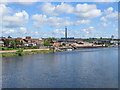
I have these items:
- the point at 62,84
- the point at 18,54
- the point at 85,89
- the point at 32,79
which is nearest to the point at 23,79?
the point at 32,79

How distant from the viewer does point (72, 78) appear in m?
11.5

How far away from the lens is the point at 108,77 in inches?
460

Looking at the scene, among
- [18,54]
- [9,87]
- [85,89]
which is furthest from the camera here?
[18,54]

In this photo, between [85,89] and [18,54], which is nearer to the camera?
[85,89]

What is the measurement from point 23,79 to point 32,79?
2.23 ft

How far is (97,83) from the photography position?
33.8 feet

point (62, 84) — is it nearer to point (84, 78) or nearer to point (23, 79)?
point (84, 78)

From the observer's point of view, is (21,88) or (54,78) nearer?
(21,88)

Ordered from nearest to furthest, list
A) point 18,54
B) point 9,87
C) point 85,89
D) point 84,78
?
point 85,89
point 9,87
point 84,78
point 18,54

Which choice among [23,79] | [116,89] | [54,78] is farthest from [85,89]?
[23,79]

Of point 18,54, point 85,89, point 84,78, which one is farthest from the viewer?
point 18,54

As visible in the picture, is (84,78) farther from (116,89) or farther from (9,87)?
(9,87)

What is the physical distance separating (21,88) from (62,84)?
2.67 metres

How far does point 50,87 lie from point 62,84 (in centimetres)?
91
